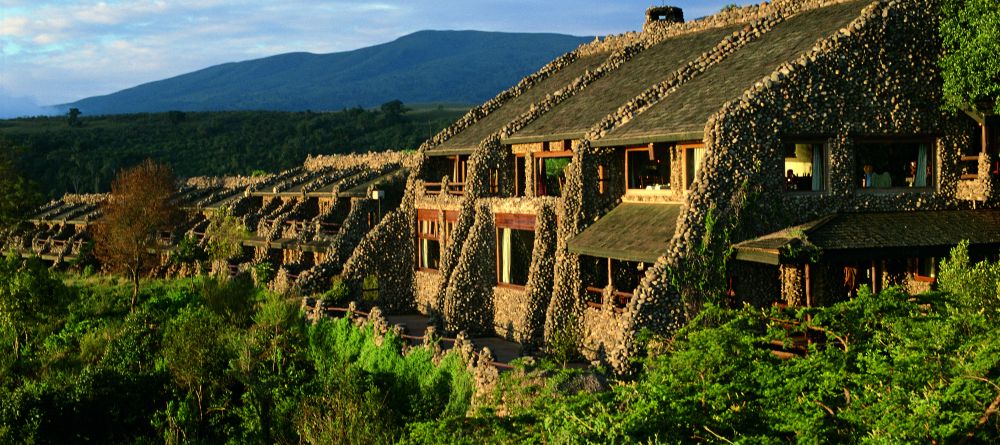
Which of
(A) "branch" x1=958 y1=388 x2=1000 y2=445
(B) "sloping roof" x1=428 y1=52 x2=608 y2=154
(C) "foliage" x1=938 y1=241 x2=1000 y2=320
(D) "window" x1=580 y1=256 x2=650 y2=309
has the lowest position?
(A) "branch" x1=958 y1=388 x2=1000 y2=445

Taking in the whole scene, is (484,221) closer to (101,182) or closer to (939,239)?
(939,239)

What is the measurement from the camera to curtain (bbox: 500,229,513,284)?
38438mm

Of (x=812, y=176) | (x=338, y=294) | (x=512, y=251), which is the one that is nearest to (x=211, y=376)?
(x=338, y=294)

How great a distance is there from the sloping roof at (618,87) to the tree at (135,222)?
2603 centimetres

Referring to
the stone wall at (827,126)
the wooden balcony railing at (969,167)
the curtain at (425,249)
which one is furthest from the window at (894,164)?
the curtain at (425,249)

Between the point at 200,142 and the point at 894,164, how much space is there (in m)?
111

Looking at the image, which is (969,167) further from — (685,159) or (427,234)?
(427,234)

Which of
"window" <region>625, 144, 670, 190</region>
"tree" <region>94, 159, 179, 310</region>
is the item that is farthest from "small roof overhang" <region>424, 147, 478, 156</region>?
"tree" <region>94, 159, 179, 310</region>

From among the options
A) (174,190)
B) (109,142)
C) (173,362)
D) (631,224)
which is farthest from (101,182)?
(631,224)

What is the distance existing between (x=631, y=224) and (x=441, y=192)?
42.4ft

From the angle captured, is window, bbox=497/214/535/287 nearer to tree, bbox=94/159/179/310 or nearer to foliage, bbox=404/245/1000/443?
foliage, bbox=404/245/1000/443

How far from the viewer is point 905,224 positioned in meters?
28.8

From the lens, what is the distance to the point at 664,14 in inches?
1865

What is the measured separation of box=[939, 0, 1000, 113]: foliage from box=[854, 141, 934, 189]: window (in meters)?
1.65
